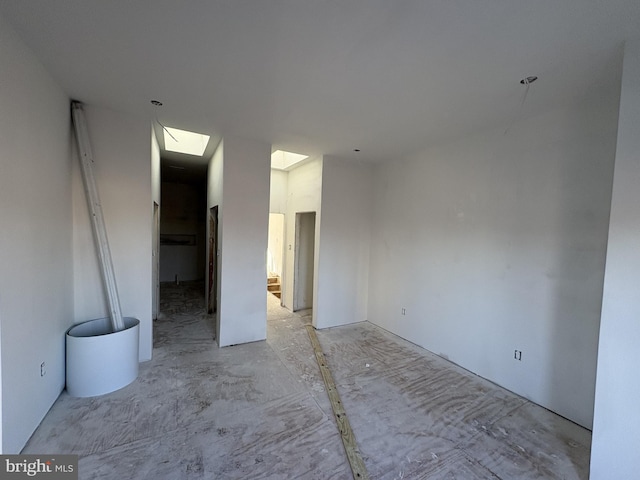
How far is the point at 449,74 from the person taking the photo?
2016mm

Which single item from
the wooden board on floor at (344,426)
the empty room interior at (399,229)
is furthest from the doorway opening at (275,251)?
the wooden board on floor at (344,426)

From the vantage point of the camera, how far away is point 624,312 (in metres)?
1.62

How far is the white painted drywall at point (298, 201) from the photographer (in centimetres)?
448

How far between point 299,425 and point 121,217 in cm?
278

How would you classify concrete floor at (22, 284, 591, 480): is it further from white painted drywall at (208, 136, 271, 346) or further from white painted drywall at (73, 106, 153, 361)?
white painted drywall at (73, 106, 153, 361)

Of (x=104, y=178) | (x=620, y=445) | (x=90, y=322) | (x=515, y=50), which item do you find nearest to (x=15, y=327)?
(x=90, y=322)

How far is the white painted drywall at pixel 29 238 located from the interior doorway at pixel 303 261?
3.38m

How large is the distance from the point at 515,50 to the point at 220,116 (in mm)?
2625

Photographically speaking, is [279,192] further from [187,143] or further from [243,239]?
[243,239]

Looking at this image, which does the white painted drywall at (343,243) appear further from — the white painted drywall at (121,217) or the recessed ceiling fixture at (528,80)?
the recessed ceiling fixture at (528,80)

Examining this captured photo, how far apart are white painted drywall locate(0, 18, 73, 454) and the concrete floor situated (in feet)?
1.13

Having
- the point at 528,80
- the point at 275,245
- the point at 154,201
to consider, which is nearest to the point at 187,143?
the point at 154,201

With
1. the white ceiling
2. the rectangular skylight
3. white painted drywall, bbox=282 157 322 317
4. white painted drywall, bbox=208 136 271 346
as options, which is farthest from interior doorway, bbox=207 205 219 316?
the white ceiling

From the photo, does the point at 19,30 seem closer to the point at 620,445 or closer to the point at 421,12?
the point at 421,12
